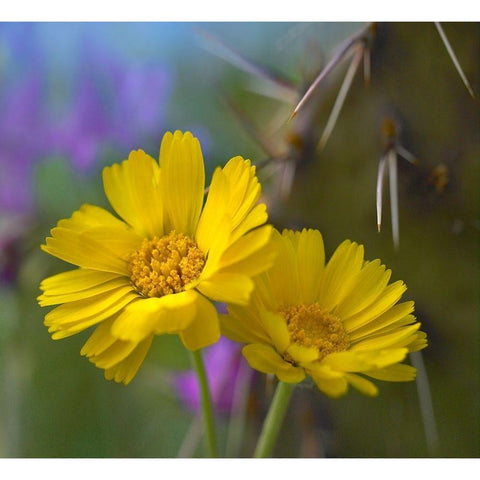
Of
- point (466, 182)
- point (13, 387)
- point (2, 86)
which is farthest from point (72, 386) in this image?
point (466, 182)

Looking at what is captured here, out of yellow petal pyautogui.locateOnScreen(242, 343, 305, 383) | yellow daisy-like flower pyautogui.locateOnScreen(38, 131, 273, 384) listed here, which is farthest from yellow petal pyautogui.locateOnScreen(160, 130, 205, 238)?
yellow petal pyautogui.locateOnScreen(242, 343, 305, 383)

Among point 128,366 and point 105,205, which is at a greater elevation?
point 105,205

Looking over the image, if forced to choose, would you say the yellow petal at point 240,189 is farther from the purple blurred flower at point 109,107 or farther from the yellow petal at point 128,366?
the purple blurred flower at point 109,107

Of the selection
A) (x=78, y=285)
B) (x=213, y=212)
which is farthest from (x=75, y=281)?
(x=213, y=212)

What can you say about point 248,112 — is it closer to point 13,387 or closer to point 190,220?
point 190,220

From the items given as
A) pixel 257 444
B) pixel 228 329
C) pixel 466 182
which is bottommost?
pixel 257 444

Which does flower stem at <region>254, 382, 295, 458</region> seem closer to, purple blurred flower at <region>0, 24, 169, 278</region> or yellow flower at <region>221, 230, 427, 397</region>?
yellow flower at <region>221, 230, 427, 397</region>

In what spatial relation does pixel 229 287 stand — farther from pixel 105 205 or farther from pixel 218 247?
pixel 105 205
